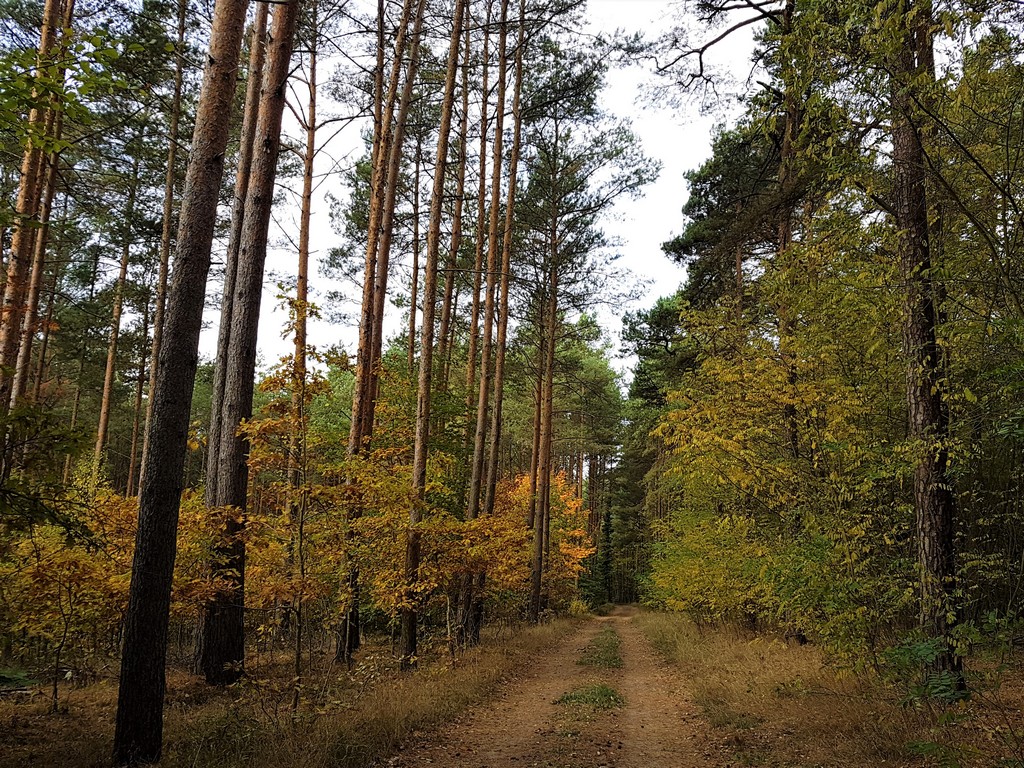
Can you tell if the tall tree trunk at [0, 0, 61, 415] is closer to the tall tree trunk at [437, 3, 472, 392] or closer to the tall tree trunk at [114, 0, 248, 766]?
the tall tree trunk at [114, 0, 248, 766]

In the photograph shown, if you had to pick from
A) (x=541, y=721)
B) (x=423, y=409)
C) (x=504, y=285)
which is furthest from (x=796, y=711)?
(x=504, y=285)

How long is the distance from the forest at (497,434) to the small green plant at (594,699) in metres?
0.08

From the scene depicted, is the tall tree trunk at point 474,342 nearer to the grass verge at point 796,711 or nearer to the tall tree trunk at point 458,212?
the tall tree trunk at point 458,212

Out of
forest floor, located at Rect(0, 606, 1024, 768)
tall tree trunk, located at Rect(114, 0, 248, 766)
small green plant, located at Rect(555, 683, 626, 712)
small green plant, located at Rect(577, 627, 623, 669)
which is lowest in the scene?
small green plant, located at Rect(577, 627, 623, 669)

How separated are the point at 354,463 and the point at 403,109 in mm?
6490

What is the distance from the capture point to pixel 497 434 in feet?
46.1

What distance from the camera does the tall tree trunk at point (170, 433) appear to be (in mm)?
4562

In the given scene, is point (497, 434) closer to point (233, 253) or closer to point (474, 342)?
point (474, 342)

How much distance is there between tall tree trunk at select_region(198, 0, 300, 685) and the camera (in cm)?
734

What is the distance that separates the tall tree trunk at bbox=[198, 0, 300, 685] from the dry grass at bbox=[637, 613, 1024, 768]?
620 cm

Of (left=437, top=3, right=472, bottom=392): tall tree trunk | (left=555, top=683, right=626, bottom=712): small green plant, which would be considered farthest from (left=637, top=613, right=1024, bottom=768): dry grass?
(left=437, top=3, right=472, bottom=392): tall tree trunk

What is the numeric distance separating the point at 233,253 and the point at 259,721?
646 cm

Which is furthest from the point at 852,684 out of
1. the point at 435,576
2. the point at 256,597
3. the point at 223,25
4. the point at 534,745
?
the point at 223,25

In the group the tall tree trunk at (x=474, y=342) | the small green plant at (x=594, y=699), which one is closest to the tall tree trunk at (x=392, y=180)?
the tall tree trunk at (x=474, y=342)
